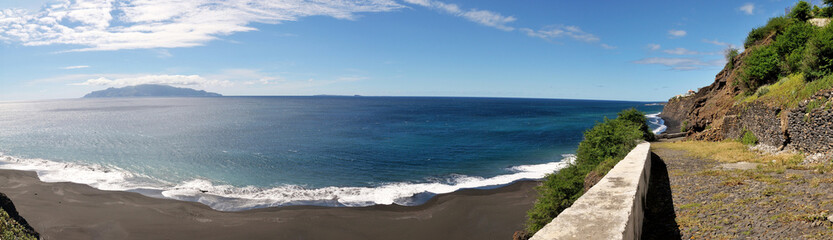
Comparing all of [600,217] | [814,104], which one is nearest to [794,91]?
[814,104]

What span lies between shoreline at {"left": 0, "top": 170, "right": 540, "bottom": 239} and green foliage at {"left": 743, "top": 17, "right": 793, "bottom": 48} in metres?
26.6

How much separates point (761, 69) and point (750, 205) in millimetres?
22869

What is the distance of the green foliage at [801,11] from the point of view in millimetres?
30359

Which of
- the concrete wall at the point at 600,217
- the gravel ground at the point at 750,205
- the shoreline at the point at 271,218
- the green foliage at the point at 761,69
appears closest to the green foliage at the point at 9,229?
the shoreline at the point at 271,218

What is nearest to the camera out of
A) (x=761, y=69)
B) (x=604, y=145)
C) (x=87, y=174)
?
(x=604, y=145)

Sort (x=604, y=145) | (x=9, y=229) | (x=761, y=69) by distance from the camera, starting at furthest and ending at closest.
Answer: (x=761, y=69) → (x=604, y=145) → (x=9, y=229)

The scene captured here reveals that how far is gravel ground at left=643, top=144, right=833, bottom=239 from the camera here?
6.14m

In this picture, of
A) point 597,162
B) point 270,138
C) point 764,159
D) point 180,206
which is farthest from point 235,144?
point 764,159

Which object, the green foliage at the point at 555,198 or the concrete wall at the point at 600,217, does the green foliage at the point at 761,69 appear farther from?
the concrete wall at the point at 600,217

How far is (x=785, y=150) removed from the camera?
14.2 m

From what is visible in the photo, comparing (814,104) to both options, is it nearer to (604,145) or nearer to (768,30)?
(604,145)

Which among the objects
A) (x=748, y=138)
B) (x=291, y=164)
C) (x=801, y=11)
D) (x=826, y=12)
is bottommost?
(x=291, y=164)

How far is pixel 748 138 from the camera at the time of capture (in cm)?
1858

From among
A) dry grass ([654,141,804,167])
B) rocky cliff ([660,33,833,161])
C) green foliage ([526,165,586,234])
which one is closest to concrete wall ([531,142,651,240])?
green foliage ([526,165,586,234])
